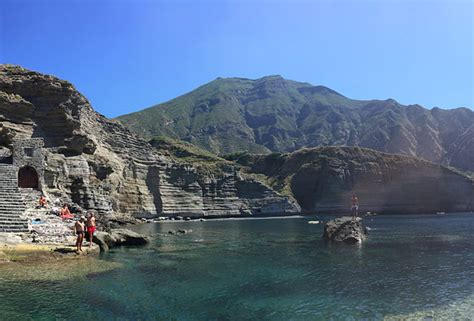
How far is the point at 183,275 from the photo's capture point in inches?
923

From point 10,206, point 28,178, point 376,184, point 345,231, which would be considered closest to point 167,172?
point 28,178

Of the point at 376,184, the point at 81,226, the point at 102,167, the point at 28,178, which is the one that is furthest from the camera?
the point at 376,184

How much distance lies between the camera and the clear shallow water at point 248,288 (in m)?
15.6

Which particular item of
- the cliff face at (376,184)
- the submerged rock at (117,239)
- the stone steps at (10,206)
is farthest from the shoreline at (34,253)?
the cliff face at (376,184)

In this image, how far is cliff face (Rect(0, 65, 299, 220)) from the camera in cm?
6781

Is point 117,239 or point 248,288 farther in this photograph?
point 117,239

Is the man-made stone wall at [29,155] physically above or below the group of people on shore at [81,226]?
above

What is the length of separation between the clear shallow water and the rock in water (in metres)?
7.66

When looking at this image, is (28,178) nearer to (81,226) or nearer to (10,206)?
(10,206)

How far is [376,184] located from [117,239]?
129 m

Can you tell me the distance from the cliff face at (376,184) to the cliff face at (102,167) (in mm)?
16377

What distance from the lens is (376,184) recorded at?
5940 inches

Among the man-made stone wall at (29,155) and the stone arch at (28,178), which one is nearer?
the man-made stone wall at (29,155)

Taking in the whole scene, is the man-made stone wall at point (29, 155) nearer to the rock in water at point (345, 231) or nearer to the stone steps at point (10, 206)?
the stone steps at point (10, 206)
